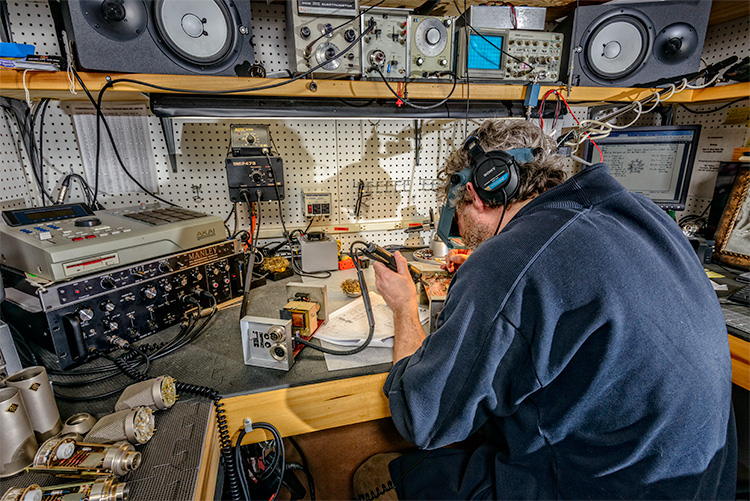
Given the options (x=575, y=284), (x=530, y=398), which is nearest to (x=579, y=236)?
(x=575, y=284)

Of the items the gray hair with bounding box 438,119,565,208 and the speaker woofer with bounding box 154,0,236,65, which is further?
the speaker woofer with bounding box 154,0,236,65

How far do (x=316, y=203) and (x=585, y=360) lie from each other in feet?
4.11

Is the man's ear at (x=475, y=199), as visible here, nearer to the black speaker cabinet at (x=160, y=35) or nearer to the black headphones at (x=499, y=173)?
the black headphones at (x=499, y=173)

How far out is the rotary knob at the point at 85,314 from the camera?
839 mm

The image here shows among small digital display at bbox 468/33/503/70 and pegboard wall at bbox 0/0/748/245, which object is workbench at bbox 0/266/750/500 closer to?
pegboard wall at bbox 0/0/748/245

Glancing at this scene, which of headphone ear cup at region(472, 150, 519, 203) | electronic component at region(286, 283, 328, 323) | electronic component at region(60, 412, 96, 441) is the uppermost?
headphone ear cup at region(472, 150, 519, 203)

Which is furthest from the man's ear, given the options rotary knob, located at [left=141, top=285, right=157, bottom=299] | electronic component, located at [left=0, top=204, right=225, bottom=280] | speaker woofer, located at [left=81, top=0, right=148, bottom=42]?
speaker woofer, located at [left=81, top=0, right=148, bottom=42]

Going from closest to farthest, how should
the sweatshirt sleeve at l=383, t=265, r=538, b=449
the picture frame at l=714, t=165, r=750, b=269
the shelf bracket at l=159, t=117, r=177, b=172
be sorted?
the sweatshirt sleeve at l=383, t=265, r=538, b=449 → the shelf bracket at l=159, t=117, r=177, b=172 → the picture frame at l=714, t=165, r=750, b=269

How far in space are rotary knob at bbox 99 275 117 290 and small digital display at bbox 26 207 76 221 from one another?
33 cm

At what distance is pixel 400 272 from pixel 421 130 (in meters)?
0.97

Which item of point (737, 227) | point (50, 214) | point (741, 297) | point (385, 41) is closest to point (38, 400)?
point (50, 214)

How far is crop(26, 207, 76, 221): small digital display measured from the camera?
974mm

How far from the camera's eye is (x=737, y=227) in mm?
1484

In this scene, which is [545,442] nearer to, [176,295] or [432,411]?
[432,411]
